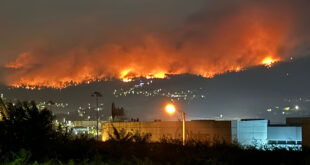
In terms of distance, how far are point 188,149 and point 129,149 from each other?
208cm

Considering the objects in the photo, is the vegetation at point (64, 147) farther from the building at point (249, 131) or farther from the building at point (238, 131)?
the building at point (249, 131)

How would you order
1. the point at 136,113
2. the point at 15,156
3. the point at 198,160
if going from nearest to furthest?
the point at 198,160, the point at 15,156, the point at 136,113

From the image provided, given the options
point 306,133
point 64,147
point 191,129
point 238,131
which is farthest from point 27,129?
point 238,131

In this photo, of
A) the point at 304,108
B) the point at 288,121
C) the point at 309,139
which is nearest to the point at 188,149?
the point at 309,139

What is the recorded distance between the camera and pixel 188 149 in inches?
565

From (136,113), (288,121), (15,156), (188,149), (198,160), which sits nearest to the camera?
(198,160)

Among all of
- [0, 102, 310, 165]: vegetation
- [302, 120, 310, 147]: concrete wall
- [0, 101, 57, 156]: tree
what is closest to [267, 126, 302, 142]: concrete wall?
[302, 120, 310, 147]: concrete wall

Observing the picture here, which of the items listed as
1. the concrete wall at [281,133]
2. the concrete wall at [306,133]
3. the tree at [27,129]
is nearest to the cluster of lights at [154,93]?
the concrete wall at [281,133]

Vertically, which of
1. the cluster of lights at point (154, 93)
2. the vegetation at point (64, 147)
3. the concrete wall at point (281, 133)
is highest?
the cluster of lights at point (154, 93)

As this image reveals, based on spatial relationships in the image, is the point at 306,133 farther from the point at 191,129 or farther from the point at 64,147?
the point at 64,147

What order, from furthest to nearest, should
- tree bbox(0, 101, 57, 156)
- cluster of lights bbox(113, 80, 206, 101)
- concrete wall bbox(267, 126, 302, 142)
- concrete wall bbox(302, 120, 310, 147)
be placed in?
cluster of lights bbox(113, 80, 206, 101) < concrete wall bbox(267, 126, 302, 142) < concrete wall bbox(302, 120, 310, 147) < tree bbox(0, 101, 57, 156)

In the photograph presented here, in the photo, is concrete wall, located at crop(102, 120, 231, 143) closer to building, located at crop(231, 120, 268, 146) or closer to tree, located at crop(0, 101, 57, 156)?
building, located at crop(231, 120, 268, 146)

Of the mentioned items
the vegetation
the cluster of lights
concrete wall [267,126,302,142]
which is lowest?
concrete wall [267,126,302,142]

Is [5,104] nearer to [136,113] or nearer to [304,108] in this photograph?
[136,113]
